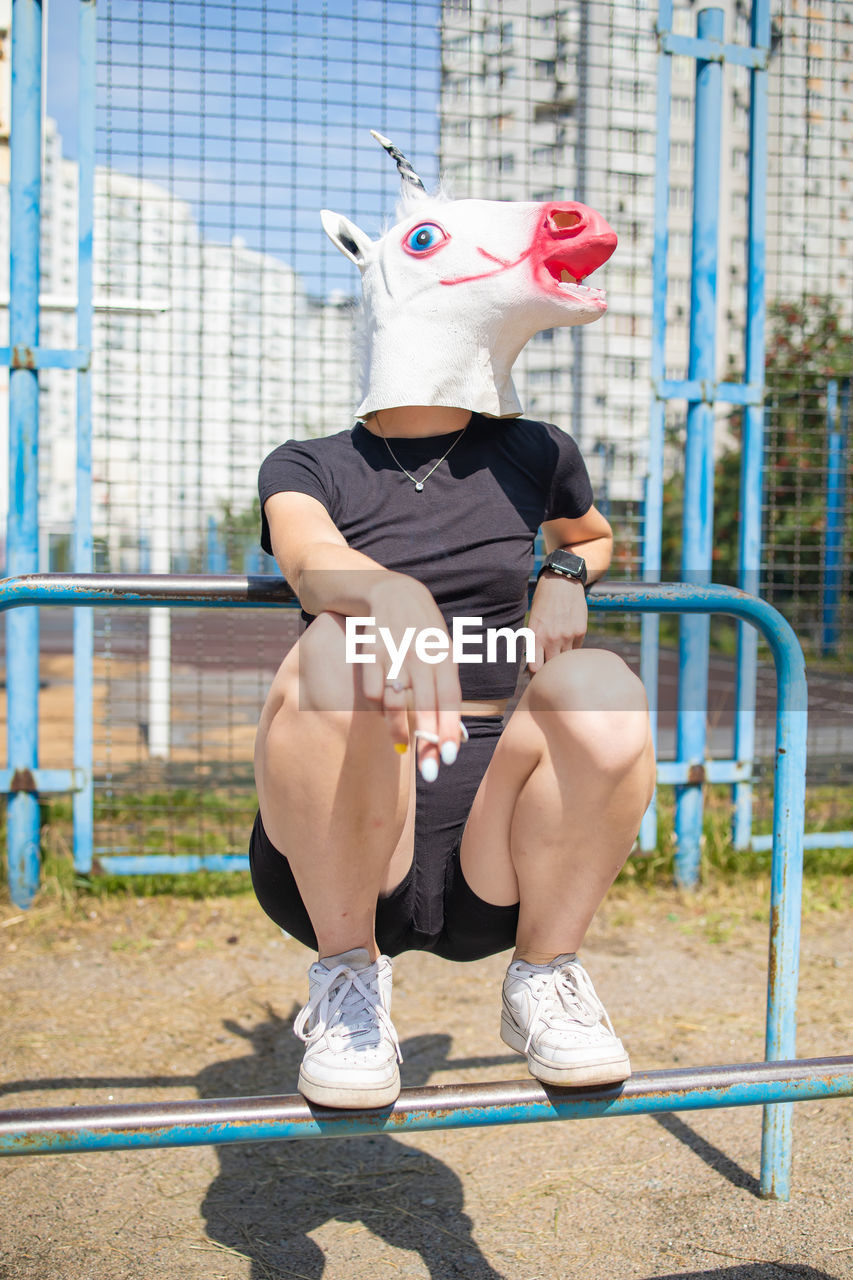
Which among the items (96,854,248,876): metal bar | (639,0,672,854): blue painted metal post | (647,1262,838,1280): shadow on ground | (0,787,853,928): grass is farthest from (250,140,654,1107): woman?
(0,787,853,928): grass

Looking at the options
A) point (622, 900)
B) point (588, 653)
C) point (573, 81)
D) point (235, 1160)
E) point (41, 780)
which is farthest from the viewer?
point (573, 81)

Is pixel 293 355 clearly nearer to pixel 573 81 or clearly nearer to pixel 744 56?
pixel 573 81

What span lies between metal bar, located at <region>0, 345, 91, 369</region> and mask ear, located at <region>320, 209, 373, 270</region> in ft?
5.51

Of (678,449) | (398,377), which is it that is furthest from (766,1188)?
(678,449)

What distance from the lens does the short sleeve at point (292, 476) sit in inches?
55.0

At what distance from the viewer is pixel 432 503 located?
59.6 inches

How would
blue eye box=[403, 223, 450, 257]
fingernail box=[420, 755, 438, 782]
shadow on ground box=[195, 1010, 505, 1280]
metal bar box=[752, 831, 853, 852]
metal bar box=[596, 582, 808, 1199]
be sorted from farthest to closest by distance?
1. metal bar box=[752, 831, 853, 852]
2. shadow on ground box=[195, 1010, 505, 1280]
3. metal bar box=[596, 582, 808, 1199]
4. blue eye box=[403, 223, 450, 257]
5. fingernail box=[420, 755, 438, 782]

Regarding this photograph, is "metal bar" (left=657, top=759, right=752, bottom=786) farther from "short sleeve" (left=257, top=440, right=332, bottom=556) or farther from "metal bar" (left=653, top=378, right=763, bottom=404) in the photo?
"short sleeve" (left=257, top=440, right=332, bottom=556)

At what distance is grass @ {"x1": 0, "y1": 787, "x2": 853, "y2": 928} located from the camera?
3297 millimetres

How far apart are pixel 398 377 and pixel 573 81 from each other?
108 inches

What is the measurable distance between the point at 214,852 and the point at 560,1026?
2.49 meters

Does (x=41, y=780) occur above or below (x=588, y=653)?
below

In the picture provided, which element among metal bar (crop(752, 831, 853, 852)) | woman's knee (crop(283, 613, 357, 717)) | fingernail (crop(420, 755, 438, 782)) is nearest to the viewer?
fingernail (crop(420, 755, 438, 782))

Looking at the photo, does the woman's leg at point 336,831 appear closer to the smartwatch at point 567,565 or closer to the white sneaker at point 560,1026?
the white sneaker at point 560,1026
